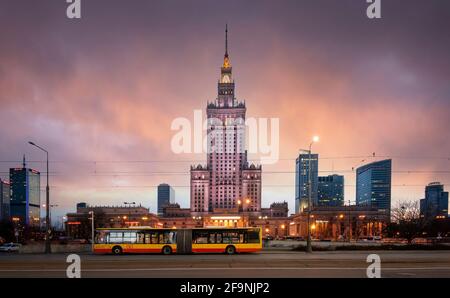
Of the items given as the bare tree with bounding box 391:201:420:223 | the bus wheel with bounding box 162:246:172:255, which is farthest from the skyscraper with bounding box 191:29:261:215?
the bus wheel with bounding box 162:246:172:255

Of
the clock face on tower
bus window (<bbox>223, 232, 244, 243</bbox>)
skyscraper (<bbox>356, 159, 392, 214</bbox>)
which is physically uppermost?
the clock face on tower

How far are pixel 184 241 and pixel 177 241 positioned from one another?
0.63 metres

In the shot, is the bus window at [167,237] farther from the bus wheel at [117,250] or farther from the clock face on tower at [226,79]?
the clock face on tower at [226,79]

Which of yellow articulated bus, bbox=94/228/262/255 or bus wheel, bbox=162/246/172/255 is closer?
bus wheel, bbox=162/246/172/255

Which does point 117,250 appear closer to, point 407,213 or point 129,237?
point 129,237

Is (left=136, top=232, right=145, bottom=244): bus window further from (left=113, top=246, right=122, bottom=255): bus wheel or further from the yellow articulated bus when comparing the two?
(left=113, top=246, right=122, bottom=255): bus wheel

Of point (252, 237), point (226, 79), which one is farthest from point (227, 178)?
point (252, 237)

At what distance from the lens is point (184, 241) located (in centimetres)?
2980

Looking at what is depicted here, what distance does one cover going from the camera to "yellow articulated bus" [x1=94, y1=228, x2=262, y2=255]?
2972cm

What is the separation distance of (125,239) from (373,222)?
110739 mm

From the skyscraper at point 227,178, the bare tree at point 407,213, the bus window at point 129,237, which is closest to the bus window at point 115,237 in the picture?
the bus window at point 129,237

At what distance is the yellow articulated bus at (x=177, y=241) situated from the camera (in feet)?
97.5
